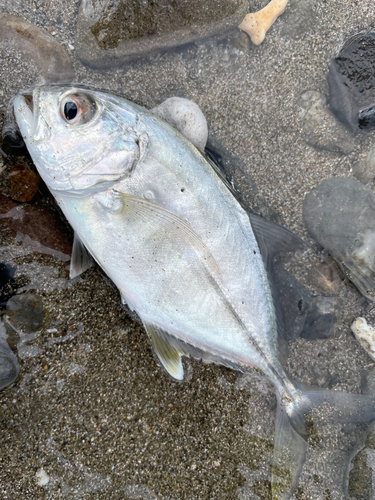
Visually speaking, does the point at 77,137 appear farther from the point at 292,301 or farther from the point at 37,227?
the point at 292,301

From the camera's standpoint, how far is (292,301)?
7.33 ft

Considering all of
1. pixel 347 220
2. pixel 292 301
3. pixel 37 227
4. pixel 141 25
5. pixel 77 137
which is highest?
pixel 141 25

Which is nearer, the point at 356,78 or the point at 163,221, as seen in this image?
the point at 163,221

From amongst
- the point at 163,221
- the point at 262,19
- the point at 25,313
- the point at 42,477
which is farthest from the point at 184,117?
the point at 42,477

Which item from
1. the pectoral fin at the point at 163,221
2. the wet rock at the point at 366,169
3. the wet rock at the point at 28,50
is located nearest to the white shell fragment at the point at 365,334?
the wet rock at the point at 366,169

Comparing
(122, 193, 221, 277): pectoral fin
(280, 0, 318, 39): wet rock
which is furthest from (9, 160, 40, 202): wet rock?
(280, 0, 318, 39): wet rock

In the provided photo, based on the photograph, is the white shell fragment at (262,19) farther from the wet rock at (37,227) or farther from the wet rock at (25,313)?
the wet rock at (25,313)

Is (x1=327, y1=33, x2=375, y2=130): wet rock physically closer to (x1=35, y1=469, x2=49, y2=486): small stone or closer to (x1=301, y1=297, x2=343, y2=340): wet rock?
(x1=301, y1=297, x2=343, y2=340): wet rock

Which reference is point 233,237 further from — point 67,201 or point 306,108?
point 306,108

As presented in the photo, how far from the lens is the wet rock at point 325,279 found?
234 centimetres

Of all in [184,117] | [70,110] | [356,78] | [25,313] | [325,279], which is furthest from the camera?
[325,279]

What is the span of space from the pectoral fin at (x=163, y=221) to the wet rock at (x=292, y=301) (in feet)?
2.17

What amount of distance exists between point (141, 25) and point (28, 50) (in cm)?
79

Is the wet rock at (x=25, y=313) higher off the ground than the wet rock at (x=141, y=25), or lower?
lower
